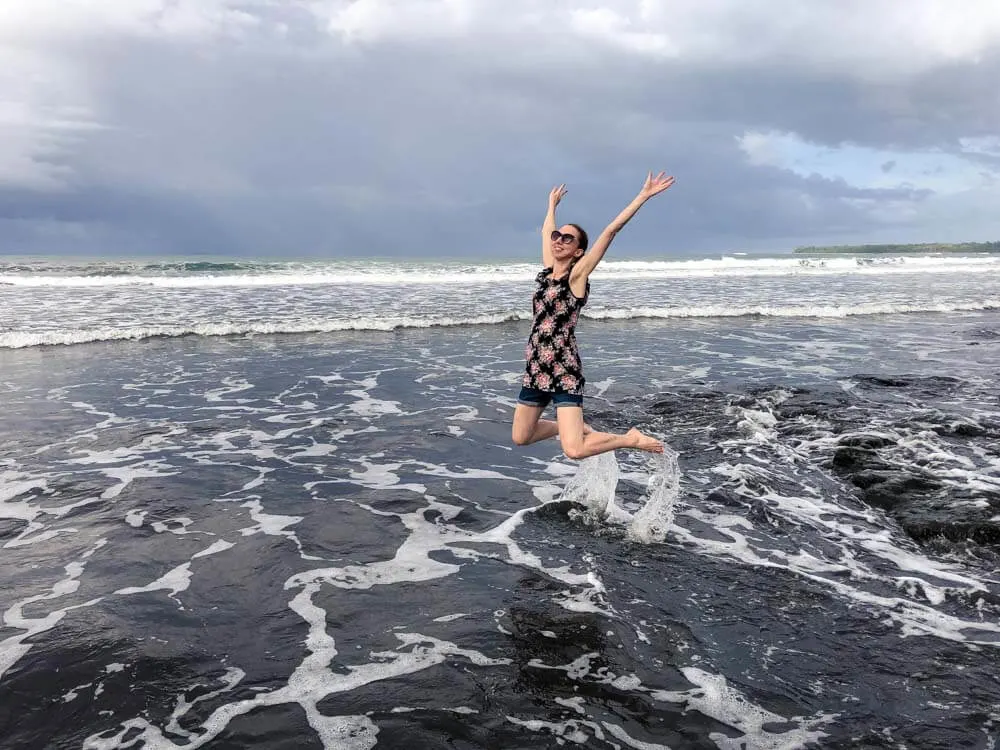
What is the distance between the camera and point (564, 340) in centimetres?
584

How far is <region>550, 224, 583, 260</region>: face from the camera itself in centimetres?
554

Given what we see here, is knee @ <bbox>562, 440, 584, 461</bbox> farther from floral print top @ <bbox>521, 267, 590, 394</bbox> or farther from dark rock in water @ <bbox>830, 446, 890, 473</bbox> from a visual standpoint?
dark rock in water @ <bbox>830, 446, 890, 473</bbox>

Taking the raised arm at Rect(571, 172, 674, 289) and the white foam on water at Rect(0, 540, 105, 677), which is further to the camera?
the raised arm at Rect(571, 172, 674, 289)

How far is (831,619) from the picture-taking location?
4.63 metres

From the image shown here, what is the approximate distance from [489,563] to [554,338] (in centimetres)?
196

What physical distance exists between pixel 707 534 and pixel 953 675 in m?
2.30

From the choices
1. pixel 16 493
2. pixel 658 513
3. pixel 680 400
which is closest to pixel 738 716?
pixel 658 513

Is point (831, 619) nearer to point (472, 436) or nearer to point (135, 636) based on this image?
point (135, 636)

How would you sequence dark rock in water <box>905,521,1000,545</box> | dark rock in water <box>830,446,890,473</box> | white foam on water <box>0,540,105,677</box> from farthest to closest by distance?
1. dark rock in water <box>830,446,890,473</box>
2. dark rock in water <box>905,521,1000,545</box>
3. white foam on water <box>0,540,105,677</box>

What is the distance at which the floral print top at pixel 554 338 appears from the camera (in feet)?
18.8

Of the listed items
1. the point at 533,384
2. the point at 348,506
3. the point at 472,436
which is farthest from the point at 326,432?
the point at 533,384

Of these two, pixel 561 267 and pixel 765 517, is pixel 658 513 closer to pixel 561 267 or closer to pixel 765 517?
pixel 765 517

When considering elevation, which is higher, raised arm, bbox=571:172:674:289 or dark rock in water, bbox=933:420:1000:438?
raised arm, bbox=571:172:674:289

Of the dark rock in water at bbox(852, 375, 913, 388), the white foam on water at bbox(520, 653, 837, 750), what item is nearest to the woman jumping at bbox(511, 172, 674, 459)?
the white foam on water at bbox(520, 653, 837, 750)
